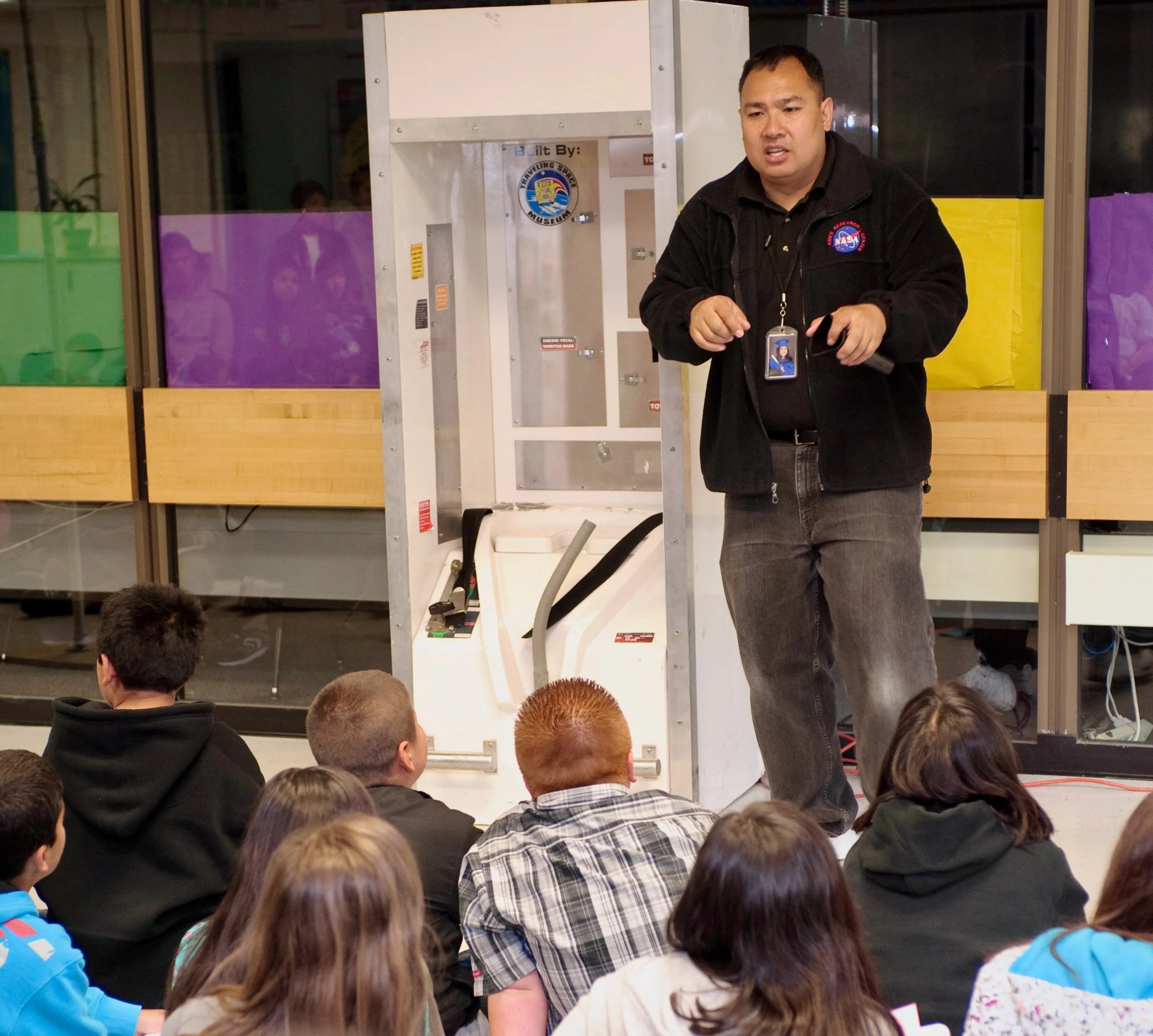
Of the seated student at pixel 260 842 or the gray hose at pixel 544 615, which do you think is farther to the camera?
the gray hose at pixel 544 615

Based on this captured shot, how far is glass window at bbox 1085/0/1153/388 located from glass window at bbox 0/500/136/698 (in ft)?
9.71

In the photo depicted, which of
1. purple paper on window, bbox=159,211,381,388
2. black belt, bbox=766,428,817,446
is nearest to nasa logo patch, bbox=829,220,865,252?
black belt, bbox=766,428,817,446

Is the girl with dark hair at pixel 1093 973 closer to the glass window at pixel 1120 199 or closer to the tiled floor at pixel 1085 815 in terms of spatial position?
the tiled floor at pixel 1085 815

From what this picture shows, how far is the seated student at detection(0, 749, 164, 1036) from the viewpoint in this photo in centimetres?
189

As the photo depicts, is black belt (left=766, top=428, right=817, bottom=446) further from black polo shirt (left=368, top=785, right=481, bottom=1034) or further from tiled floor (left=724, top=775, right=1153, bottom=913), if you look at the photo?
black polo shirt (left=368, top=785, right=481, bottom=1034)

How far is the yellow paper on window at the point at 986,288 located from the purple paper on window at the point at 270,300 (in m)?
1.67

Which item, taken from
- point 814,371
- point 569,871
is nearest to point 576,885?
point 569,871

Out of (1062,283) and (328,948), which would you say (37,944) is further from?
(1062,283)

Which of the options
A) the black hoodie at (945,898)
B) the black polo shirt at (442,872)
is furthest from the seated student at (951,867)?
the black polo shirt at (442,872)

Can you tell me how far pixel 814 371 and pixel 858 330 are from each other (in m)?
0.23

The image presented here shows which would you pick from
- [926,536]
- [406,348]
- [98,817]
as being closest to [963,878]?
[98,817]

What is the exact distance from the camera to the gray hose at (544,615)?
3.38 m

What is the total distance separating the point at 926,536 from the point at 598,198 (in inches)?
51.2

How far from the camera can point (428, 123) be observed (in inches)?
129
